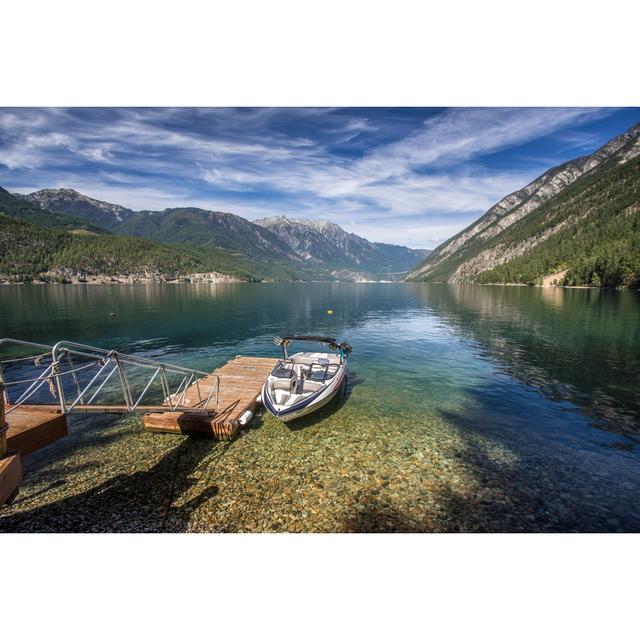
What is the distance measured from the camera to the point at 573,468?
541 inches

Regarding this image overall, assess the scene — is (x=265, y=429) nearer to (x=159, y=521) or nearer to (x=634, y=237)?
(x=159, y=521)

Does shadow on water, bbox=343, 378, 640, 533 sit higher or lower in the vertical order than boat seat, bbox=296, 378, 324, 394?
lower

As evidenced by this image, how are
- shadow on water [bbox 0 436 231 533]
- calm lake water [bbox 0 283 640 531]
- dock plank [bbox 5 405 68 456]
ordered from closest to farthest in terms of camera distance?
shadow on water [bbox 0 436 231 533] < calm lake water [bbox 0 283 640 531] < dock plank [bbox 5 405 68 456]

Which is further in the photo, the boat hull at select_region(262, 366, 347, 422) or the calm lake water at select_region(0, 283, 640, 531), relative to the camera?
the boat hull at select_region(262, 366, 347, 422)

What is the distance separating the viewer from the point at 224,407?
17422mm

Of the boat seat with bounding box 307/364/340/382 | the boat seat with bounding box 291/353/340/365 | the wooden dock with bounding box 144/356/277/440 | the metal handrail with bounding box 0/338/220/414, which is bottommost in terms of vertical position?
the wooden dock with bounding box 144/356/277/440

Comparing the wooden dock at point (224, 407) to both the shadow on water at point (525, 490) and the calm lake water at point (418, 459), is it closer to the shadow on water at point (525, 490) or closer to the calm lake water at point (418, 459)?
the calm lake water at point (418, 459)

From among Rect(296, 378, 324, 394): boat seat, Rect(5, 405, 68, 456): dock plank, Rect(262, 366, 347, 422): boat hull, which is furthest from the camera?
Rect(296, 378, 324, 394): boat seat

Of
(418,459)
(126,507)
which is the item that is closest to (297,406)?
(418,459)

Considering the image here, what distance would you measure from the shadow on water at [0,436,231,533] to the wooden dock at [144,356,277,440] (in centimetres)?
220

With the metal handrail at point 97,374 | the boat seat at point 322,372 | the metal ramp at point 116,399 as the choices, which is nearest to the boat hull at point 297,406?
the metal ramp at point 116,399

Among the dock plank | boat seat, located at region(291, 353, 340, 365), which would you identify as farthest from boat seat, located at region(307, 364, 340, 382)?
the dock plank

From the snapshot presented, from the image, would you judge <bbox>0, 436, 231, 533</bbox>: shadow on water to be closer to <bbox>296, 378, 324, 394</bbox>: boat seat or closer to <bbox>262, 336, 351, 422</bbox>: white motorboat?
<bbox>262, 336, 351, 422</bbox>: white motorboat

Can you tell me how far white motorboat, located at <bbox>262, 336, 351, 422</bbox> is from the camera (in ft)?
53.5
